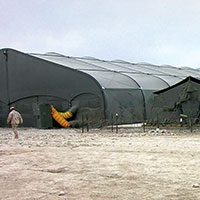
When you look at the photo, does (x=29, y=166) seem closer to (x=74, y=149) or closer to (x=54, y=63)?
(x=74, y=149)

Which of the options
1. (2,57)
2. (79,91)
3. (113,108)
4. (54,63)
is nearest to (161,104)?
(113,108)

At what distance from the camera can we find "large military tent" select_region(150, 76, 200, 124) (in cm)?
1990

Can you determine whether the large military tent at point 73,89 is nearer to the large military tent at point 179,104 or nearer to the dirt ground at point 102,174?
the large military tent at point 179,104

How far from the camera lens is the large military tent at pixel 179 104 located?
1990 centimetres

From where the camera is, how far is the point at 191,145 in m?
12.0

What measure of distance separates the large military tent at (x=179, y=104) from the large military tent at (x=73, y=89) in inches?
36.7

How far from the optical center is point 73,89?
24.4 m

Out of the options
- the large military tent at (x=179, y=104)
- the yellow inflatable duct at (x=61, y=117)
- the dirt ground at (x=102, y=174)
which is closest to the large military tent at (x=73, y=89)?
the yellow inflatable duct at (x=61, y=117)

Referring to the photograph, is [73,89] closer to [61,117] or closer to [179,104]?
[61,117]

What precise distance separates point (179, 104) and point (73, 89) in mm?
7204

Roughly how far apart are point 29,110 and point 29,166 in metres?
18.1

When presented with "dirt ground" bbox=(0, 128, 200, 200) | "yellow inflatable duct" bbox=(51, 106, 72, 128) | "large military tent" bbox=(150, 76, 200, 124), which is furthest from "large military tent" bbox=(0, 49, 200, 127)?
"dirt ground" bbox=(0, 128, 200, 200)

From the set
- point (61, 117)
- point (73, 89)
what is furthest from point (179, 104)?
point (61, 117)

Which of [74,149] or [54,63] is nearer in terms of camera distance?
[74,149]
